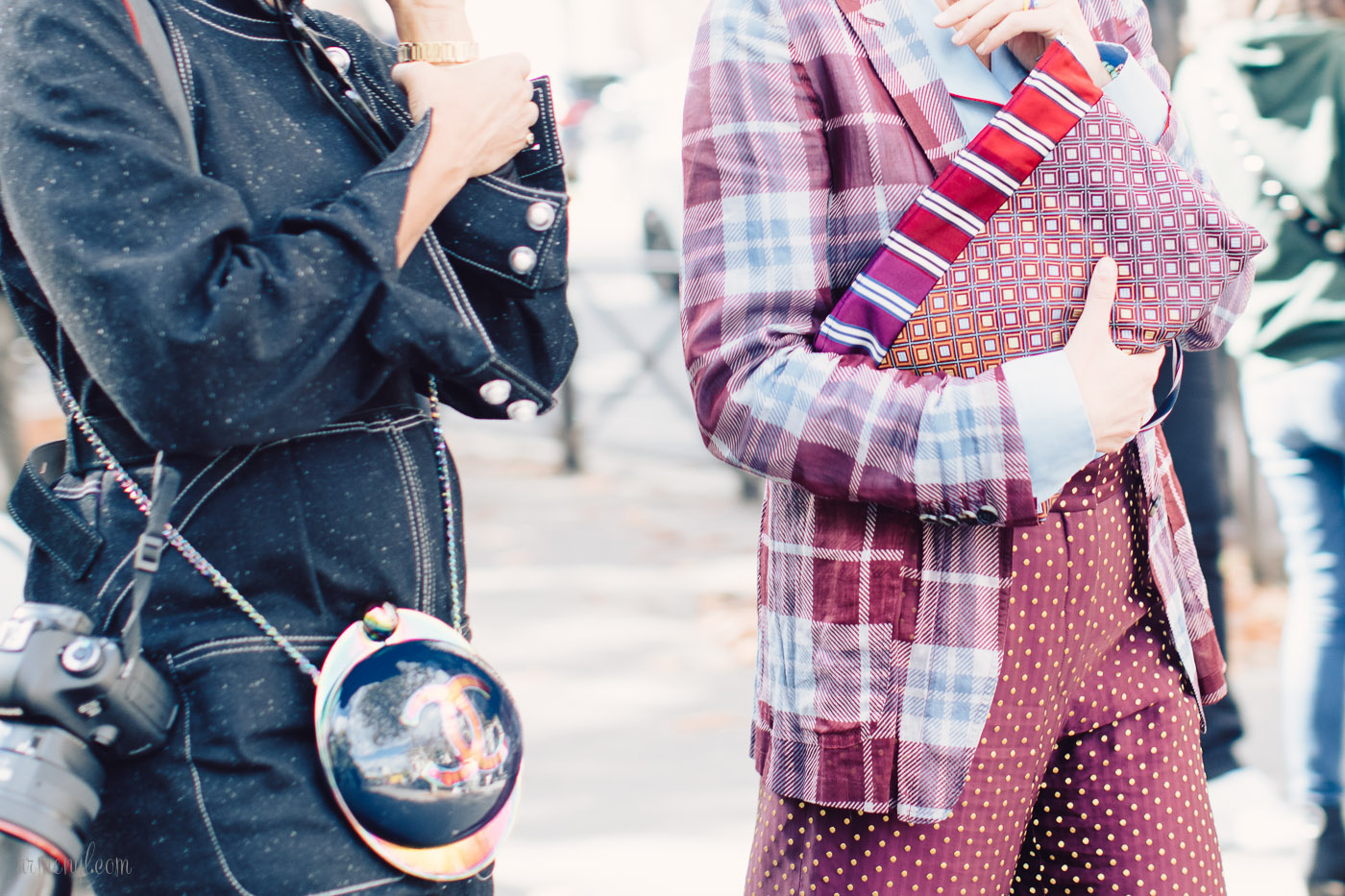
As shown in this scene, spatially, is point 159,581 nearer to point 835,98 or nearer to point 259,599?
point 259,599

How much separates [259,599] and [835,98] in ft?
2.93

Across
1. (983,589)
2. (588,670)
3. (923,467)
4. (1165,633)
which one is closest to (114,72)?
(923,467)

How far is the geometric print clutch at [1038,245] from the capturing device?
5.00 ft

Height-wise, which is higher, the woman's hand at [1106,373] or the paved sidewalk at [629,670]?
the woman's hand at [1106,373]

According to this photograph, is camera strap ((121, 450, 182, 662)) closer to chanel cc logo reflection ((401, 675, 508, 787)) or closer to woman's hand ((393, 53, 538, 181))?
chanel cc logo reflection ((401, 675, 508, 787))

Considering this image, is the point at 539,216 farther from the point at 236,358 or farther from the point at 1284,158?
the point at 1284,158

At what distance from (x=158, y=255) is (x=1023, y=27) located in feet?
3.36

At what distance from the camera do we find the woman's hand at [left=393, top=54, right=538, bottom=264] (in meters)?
1.39

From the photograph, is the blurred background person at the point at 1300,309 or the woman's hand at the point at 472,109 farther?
the blurred background person at the point at 1300,309

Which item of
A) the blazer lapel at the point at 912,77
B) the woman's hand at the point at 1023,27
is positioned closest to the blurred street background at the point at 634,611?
the blazer lapel at the point at 912,77

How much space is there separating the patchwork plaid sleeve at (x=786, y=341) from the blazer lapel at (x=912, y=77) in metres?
0.08

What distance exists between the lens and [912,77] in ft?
5.20

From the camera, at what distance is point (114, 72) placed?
1242 mm

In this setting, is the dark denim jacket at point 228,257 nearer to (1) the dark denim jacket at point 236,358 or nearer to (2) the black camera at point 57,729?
(1) the dark denim jacket at point 236,358
